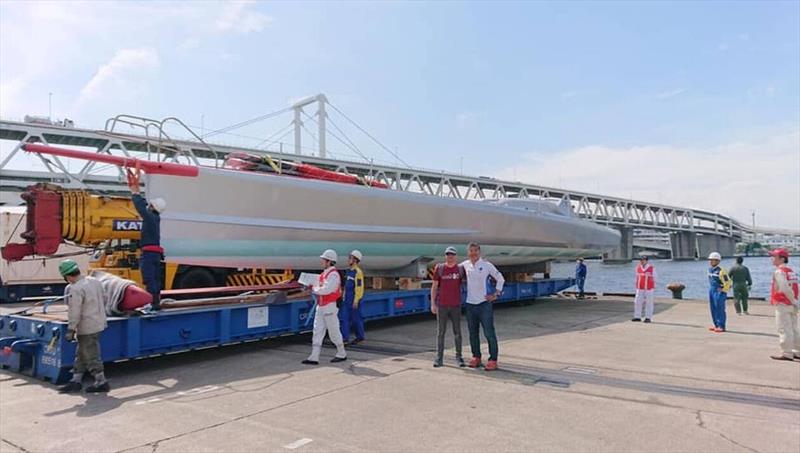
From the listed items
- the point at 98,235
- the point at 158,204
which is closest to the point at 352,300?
the point at 158,204

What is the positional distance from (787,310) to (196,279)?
936cm

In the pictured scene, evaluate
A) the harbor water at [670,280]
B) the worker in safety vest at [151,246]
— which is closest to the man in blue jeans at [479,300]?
the worker in safety vest at [151,246]

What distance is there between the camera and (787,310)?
279 inches

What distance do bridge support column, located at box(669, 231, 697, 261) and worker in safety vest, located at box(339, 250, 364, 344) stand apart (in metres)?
104

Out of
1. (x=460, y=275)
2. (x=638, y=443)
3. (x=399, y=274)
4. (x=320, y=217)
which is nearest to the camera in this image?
(x=638, y=443)

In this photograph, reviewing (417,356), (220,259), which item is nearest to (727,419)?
(417,356)

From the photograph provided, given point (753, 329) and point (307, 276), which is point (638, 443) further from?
point (753, 329)

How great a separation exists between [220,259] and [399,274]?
4.04 metres

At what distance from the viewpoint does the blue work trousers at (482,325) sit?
243 inches

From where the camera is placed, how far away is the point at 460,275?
257 inches

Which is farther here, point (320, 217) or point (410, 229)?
point (410, 229)

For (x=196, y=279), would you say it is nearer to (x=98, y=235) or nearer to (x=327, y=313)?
(x=98, y=235)

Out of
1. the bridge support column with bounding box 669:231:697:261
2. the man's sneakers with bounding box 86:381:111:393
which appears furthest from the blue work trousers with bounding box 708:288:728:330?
the bridge support column with bounding box 669:231:697:261

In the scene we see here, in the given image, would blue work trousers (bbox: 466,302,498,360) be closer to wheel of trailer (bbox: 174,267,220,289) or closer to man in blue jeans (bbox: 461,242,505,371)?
man in blue jeans (bbox: 461,242,505,371)
